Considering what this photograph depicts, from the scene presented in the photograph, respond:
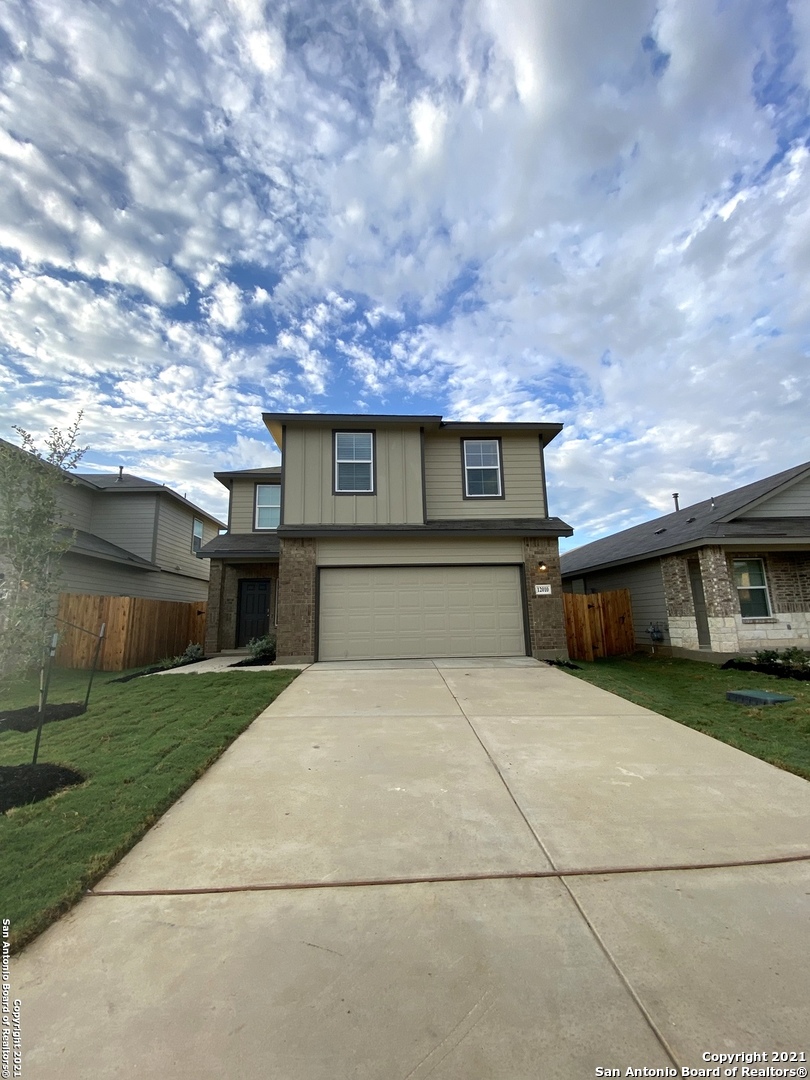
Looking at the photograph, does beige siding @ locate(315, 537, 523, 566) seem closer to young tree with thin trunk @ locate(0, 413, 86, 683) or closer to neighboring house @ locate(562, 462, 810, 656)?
neighboring house @ locate(562, 462, 810, 656)

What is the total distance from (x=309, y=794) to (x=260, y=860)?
3.03ft

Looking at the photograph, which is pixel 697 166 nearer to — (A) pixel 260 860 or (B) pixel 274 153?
(B) pixel 274 153

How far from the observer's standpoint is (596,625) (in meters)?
13.2

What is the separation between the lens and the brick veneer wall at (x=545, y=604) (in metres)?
11.1

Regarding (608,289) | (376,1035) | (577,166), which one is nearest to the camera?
(376,1035)

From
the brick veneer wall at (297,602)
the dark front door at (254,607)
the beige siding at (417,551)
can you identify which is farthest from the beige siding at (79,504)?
the beige siding at (417,551)

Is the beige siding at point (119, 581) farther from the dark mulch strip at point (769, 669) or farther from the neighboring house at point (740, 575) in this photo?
the neighboring house at point (740, 575)

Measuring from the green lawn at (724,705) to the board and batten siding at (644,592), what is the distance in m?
2.42

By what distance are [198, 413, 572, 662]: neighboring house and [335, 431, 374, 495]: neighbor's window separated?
0.08ft

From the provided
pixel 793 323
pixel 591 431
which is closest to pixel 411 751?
pixel 793 323

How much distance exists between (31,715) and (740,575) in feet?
48.6

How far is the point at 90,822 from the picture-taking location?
311 cm

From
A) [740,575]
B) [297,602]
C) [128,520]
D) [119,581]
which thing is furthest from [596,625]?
[128,520]

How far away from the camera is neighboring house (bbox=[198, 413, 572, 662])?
1111 cm
